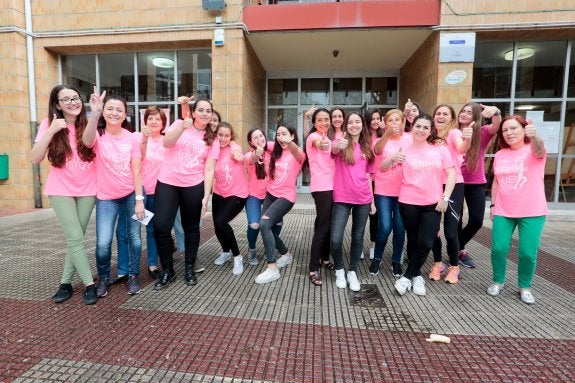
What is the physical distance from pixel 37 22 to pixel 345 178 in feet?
30.7

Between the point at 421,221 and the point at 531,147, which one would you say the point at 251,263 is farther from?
the point at 531,147

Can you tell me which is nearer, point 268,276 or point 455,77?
point 268,276

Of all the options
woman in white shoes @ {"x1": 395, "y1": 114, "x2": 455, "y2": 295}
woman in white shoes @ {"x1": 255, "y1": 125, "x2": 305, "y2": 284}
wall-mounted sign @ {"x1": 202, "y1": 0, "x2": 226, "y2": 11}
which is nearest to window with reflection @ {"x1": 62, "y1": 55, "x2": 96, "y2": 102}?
wall-mounted sign @ {"x1": 202, "y1": 0, "x2": 226, "y2": 11}

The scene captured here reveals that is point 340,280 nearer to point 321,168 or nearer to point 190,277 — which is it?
point 321,168

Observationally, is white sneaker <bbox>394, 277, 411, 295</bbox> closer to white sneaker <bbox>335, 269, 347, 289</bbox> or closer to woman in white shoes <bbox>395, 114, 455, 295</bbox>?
woman in white shoes <bbox>395, 114, 455, 295</bbox>

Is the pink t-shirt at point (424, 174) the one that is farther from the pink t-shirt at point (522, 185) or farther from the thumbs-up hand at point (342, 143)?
the thumbs-up hand at point (342, 143)

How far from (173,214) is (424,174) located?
8.14ft

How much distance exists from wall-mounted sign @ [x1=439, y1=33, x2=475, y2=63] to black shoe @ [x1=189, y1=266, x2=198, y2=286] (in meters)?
7.04

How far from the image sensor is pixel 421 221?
353 centimetres

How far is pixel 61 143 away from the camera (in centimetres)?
311

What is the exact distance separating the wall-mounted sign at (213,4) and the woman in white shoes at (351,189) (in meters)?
5.76

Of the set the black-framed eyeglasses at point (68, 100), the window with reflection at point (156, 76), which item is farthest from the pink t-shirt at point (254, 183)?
the window with reflection at point (156, 76)

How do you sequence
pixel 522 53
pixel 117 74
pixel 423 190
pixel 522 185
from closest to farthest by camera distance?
pixel 522 185 → pixel 423 190 → pixel 522 53 → pixel 117 74

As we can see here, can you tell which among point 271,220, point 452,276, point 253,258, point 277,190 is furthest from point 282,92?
point 452,276
